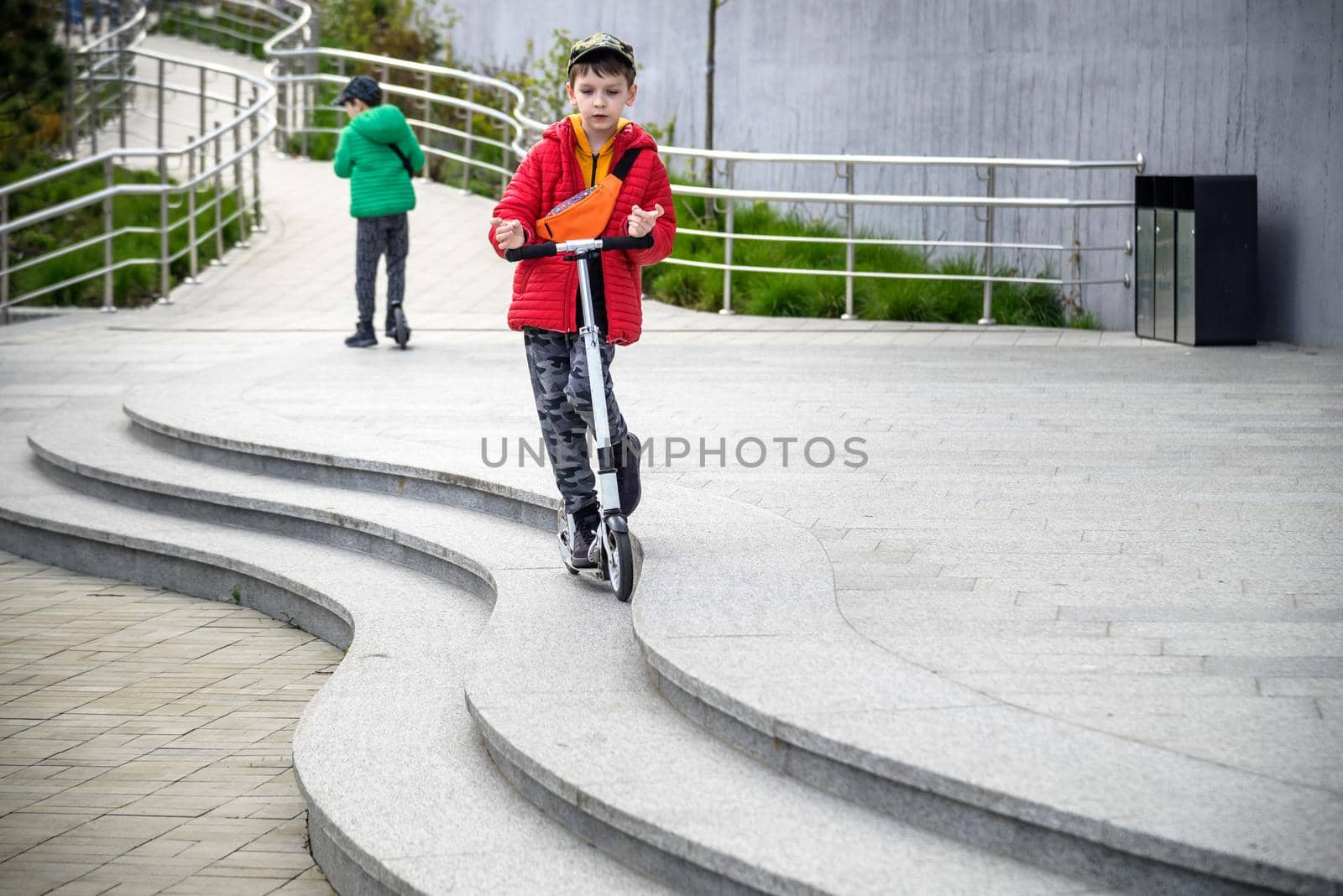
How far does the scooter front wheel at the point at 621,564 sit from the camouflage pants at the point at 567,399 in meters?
0.29

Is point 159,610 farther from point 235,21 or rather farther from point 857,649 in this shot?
point 235,21

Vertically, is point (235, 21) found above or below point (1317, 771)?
above

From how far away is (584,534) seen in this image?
5.65 m

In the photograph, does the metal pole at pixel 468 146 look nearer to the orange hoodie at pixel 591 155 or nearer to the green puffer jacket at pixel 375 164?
the green puffer jacket at pixel 375 164

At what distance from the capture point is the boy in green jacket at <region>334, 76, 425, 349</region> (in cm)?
1134

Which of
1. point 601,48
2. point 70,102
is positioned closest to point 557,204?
point 601,48

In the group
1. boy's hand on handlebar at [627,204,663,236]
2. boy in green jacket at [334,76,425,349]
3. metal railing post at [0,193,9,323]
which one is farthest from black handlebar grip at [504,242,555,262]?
metal railing post at [0,193,9,323]

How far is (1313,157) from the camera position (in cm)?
1109

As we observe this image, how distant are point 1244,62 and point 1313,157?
2.97 ft

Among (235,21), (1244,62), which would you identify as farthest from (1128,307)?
(235,21)

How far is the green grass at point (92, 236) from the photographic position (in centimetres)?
1530

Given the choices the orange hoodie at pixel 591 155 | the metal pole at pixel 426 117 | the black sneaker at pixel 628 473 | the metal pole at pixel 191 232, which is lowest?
the black sneaker at pixel 628 473

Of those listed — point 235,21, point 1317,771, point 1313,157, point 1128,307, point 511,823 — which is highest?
point 235,21

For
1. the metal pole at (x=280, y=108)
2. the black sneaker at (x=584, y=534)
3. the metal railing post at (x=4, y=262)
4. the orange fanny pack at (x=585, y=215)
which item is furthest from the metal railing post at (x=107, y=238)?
the orange fanny pack at (x=585, y=215)
